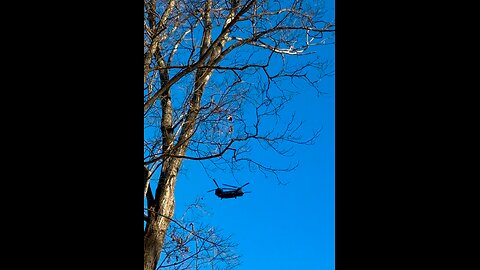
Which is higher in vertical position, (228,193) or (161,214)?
(228,193)
